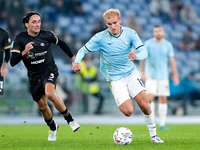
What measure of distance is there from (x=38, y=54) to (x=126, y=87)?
65.3 inches

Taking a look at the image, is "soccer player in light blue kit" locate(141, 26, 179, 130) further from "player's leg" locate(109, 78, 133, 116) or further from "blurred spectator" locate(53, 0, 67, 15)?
"blurred spectator" locate(53, 0, 67, 15)

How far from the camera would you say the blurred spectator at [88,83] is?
15.6 m

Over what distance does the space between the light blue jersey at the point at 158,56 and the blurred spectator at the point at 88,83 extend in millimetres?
3904

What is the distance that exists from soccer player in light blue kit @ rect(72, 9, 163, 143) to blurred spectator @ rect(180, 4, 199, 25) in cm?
1290

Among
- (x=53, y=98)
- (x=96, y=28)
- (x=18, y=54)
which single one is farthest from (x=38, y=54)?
(x=96, y=28)

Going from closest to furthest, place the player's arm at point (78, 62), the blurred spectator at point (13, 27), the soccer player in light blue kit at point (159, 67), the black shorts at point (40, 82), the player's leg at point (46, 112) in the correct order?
1. the player's arm at point (78, 62)
2. the black shorts at point (40, 82)
3. the player's leg at point (46, 112)
4. the soccer player in light blue kit at point (159, 67)
5. the blurred spectator at point (13, 27)

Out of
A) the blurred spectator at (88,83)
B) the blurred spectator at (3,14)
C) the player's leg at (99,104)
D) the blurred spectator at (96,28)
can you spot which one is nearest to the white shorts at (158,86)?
the player's leg at (99,104)

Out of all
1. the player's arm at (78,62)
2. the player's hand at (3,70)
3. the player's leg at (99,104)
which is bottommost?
the player's leg at (99,104)

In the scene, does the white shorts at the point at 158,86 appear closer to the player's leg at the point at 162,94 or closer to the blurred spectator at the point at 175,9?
the player's leg at the point at 162,94

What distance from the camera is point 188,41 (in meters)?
19.2

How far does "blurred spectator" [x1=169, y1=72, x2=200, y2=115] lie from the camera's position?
16078mm

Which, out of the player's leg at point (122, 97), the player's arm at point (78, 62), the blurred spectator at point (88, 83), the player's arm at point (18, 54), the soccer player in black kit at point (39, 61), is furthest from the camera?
the blurred spectator at point (88, 83)

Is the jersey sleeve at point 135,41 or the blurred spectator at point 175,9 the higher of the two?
the blurred spectator at point 175,9

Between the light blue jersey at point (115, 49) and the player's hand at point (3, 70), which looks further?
the player's hand at point (3, 70)
